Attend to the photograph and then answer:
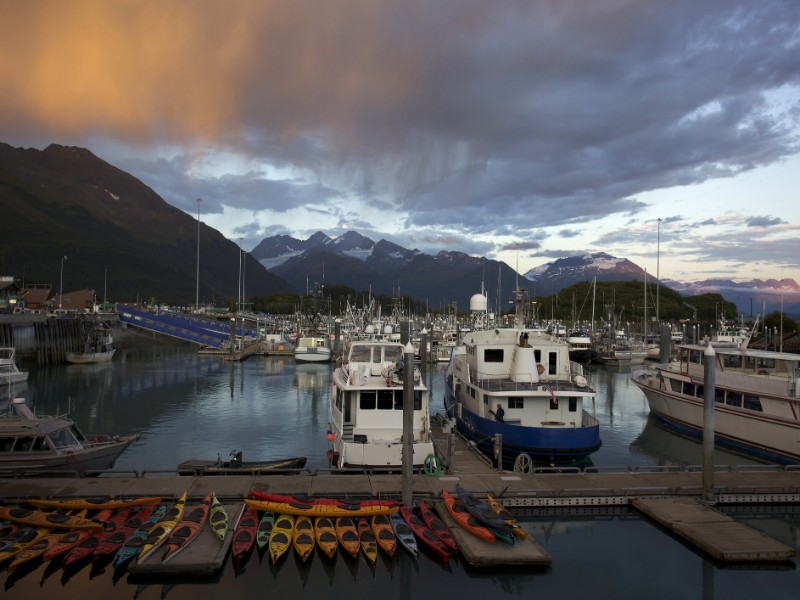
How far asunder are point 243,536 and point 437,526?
17.6 ft

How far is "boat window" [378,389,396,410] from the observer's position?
21391 mm

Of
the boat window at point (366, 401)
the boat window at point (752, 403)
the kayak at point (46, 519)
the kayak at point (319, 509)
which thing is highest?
the boat window at point (366, 401)

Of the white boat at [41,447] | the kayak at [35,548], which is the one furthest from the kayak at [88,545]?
the white boat at [41,447]

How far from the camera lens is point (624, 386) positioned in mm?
57375

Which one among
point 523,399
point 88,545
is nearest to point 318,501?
point 88,545

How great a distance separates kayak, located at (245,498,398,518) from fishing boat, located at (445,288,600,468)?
7443 mm

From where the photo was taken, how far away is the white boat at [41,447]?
19750 mm

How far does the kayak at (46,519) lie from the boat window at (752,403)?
29294 mm

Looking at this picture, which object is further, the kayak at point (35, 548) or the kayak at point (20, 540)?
the kayak at point (20, 540)

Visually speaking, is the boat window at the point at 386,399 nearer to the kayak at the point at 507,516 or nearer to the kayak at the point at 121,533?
the kayak at the point at 507,516

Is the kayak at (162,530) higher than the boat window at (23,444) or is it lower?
lower

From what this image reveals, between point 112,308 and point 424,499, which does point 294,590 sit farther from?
point 112,308

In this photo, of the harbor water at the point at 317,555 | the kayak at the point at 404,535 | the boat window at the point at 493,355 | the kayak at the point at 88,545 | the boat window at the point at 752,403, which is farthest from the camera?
the boat window at the point at 493,355

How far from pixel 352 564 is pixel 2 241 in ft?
725
